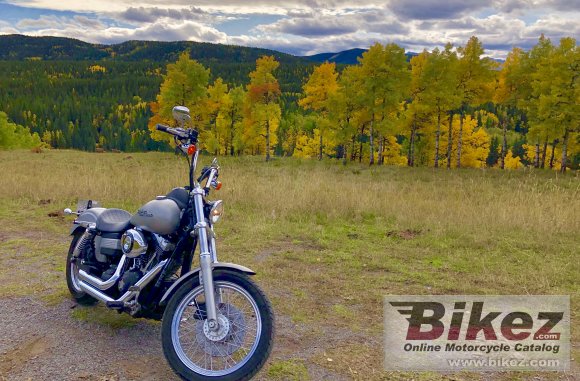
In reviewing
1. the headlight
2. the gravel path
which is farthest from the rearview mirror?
the gravel path

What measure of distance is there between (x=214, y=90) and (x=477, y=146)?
32.2m

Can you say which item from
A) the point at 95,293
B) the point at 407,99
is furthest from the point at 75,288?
the point at 407,99

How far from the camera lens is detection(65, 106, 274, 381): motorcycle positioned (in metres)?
3.21

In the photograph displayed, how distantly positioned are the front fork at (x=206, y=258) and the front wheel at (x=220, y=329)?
9 cm

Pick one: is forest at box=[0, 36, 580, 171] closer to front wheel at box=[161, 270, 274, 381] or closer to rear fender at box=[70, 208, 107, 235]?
rear fender at box=[70, 208, 107, 235]

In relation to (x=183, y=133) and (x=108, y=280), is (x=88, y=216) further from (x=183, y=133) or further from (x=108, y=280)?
(x=183, y=133)

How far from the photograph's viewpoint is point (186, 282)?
131 inches

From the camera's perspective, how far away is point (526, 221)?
8.77 metres

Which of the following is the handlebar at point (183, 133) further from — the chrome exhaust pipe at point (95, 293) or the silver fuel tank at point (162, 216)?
the chrome exhaust pipe at point (95, 293)

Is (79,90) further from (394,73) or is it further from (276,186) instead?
(276,186)

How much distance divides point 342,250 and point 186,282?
440cm

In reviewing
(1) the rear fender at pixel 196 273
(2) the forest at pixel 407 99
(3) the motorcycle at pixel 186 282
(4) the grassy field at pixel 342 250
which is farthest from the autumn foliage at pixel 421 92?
(1) the rear fender at pixel 196 273

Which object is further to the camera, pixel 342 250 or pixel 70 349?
pixel 342 250

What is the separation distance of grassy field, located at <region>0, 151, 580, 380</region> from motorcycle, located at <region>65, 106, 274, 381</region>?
505 mm
